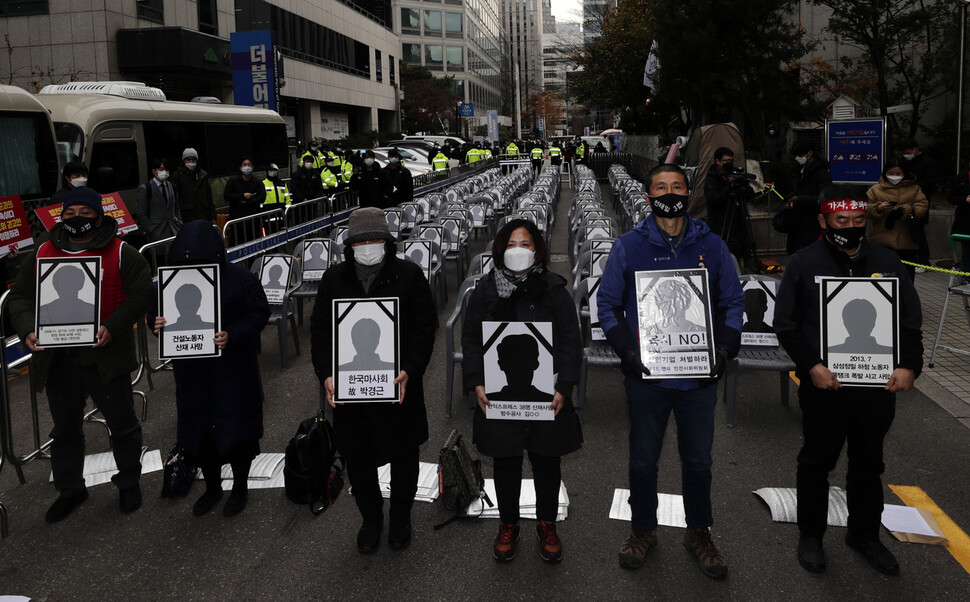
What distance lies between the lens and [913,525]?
4.52 metres

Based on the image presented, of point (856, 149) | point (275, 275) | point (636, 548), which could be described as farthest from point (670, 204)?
point (856, 149)

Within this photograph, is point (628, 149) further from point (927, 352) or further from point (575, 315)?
point (575, 315)

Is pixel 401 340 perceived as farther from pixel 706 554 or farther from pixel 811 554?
pixel 811 554

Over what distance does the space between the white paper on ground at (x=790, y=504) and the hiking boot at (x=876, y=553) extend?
28cm

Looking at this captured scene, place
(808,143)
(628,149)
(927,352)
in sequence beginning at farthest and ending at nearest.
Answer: (628,149) → (808,143) → (927,352)

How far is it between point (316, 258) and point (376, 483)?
5.84 m

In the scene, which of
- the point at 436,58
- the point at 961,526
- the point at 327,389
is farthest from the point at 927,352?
the point at 436,58

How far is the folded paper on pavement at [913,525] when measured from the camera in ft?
14.4

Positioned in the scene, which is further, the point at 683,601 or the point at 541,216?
the point at 541,216

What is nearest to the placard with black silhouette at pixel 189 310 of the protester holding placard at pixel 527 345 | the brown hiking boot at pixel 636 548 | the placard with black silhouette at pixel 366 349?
the placard with black silhouette at pixel 366 349

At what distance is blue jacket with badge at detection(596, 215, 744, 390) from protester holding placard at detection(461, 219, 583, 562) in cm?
24

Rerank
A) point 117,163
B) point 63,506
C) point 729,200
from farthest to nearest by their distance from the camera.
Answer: point 117,163, point 729,200, point 63,506

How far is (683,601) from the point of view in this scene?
389 cm

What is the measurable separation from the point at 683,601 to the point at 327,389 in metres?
2.02
